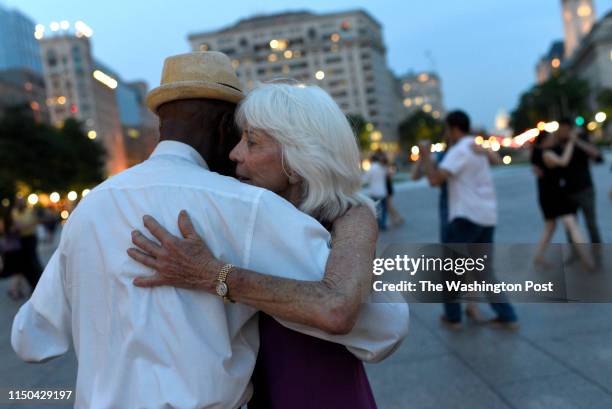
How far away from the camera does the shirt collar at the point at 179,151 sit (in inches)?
70.4

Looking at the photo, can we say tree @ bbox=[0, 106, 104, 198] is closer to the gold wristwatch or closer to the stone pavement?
the stone pavement

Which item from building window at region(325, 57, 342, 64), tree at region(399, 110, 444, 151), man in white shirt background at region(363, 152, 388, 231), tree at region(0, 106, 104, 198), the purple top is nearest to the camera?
the purple top

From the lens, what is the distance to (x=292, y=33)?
5423 inches

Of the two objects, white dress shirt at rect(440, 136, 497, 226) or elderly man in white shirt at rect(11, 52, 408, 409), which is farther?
white dress shirt at rect(440, 136, 497, 226)

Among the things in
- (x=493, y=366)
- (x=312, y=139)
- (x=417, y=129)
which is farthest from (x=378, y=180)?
(x=417, y=129)

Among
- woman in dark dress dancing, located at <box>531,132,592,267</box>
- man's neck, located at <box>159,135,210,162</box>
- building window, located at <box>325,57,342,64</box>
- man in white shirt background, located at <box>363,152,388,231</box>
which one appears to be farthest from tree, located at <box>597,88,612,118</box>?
man's neck, located at <box>159,135,210,162</box>

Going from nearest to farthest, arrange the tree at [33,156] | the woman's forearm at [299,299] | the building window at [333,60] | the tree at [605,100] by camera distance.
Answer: the woman's forearm at [299,299]
the tree at [33,156]
the tree at [605,100]
the building window at [333,60]

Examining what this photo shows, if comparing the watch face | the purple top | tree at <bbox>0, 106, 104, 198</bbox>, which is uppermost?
tree at <bbox>0, 106, 104, 198</bbox>

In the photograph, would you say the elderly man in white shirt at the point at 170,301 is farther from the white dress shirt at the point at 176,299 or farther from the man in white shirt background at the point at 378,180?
the man in white shirt background at the point at 378,180

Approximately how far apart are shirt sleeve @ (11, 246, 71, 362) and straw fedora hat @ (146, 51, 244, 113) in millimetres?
561

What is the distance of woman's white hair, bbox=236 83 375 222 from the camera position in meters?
1.75

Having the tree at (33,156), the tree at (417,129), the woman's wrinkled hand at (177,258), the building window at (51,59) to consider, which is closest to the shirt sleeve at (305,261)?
the woman's wrinkled hand at (177,258)

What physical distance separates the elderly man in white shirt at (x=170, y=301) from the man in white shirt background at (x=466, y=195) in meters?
4.15

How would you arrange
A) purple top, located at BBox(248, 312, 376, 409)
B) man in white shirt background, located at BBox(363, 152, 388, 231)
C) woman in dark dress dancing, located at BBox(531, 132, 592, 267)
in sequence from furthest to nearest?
man in white shirt background, located at BBox(363, 152, 388, 231) → woman in dark dress dancing, located at BBox(531, 132, 592, 267) → purple top, located at BBox(248, 312, 376, 409)
